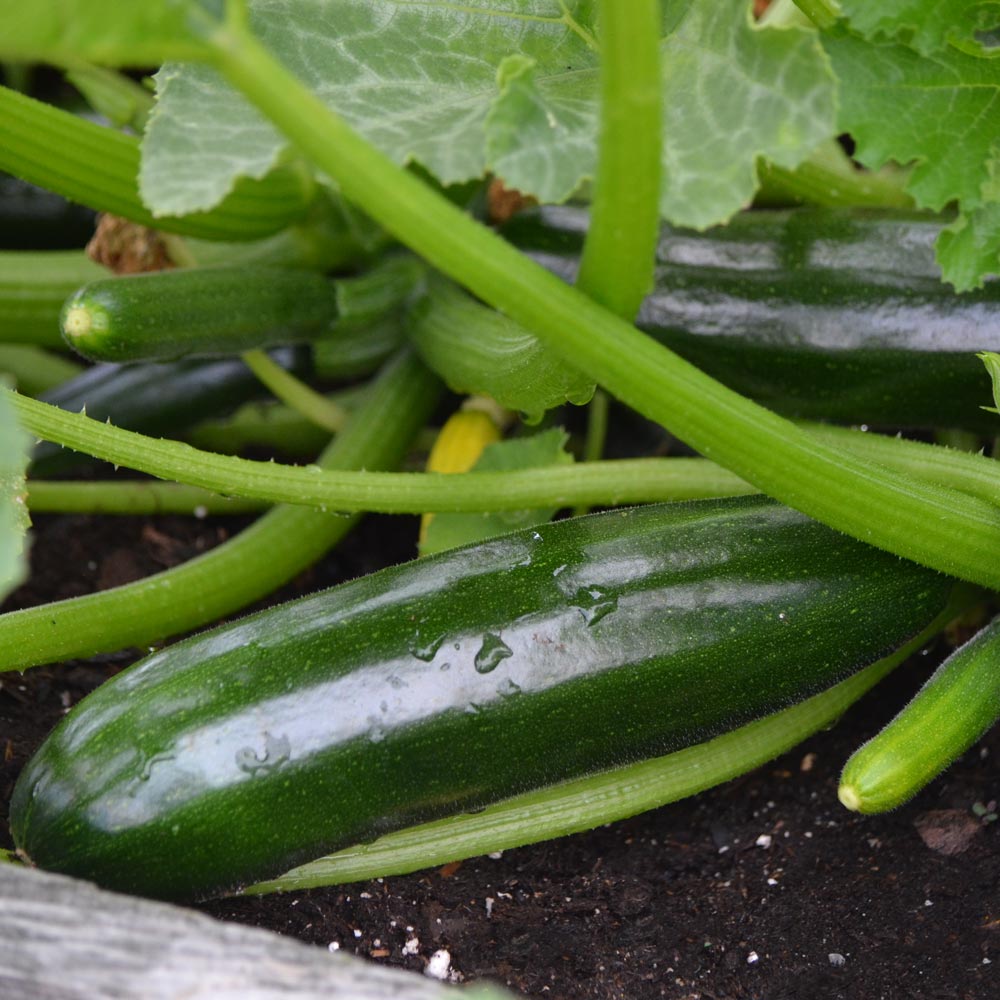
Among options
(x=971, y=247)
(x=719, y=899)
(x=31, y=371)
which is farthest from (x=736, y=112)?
(x=31, y=371)

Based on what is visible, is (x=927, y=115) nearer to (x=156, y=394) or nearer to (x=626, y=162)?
(x=626, y=162)

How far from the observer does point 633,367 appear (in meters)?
1.27

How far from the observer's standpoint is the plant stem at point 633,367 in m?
1.05

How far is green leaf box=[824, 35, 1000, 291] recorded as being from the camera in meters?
1.48

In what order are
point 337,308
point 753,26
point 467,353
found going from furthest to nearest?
1. point 337,308
2. point 467,353
3. point 753,26

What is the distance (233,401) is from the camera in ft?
7.23

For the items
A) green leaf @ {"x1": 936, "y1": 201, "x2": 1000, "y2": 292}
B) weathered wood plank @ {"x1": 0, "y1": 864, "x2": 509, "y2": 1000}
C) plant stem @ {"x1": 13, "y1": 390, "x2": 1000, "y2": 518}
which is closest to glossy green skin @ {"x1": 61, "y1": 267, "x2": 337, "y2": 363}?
plant stem @ {"x1": 13, "y1": 390, "x2": 1000, "y2": 518}

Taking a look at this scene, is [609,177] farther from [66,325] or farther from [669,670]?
[66,325]

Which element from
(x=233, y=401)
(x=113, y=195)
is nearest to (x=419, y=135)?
(x=113, y=195)

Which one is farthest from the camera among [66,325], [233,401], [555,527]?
[233,401]

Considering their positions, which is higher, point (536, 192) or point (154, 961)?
point (536, 192)

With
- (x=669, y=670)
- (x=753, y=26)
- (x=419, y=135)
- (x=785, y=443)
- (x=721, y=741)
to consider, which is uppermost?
(x=753, y=26)

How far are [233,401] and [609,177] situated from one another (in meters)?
1.19

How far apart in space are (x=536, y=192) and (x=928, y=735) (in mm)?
770
